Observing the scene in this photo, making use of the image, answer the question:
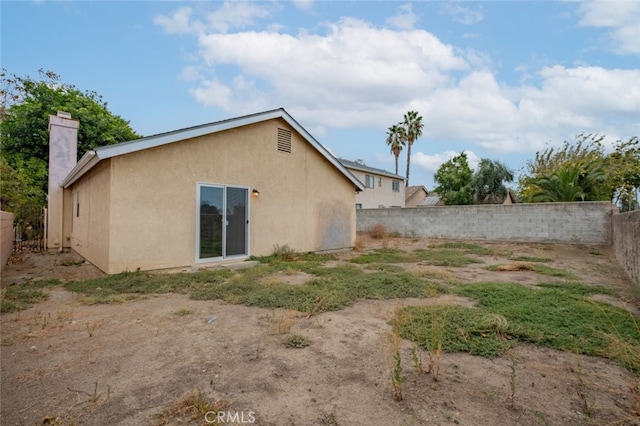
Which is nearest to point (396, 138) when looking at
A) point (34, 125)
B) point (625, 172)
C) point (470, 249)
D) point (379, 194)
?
point (379, 194)

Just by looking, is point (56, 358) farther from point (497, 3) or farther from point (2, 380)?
point (497, 3)

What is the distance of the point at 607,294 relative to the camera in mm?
5586

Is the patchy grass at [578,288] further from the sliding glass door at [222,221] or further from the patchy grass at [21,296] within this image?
the patchy grass at [21,296]

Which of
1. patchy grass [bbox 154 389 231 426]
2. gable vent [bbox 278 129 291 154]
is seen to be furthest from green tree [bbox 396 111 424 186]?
patchy grass [bbox 154 389 231 426]

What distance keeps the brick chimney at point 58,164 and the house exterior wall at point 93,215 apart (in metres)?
0.56

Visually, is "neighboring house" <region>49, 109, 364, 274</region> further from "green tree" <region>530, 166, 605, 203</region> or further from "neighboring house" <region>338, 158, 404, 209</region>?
"neighboring house" <region>338, 158, 404, 209</region>

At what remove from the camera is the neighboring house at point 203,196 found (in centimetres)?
711

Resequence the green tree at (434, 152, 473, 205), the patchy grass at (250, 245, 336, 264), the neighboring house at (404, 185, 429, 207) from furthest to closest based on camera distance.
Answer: the neighboring house at (404, 185, 429, 207) < the green tree at (434, 152, 473, 205) < the patchy grass at (250, 245, 336, 264)

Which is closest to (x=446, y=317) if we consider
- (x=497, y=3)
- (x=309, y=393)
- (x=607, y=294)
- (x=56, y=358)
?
(x=309, y=393)

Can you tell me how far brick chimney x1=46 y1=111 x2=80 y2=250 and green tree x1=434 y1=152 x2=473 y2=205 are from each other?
86.5 feet

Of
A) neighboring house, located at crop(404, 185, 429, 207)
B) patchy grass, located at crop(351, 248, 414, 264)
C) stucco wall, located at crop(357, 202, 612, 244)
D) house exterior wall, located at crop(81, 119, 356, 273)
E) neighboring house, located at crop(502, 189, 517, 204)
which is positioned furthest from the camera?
neighboring house, located at crop(404, 185, 429, 207)

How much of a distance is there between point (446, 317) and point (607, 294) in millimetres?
3734

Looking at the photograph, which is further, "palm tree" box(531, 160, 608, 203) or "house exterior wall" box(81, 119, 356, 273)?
"palm tree" box(531, 160, 608, 203)

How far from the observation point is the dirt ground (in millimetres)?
2250
